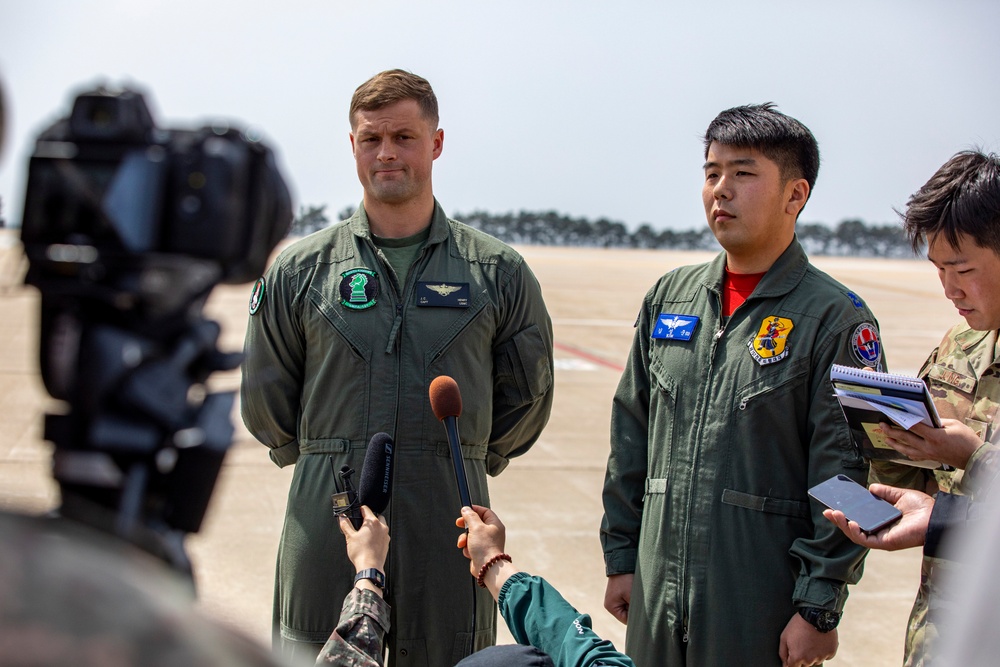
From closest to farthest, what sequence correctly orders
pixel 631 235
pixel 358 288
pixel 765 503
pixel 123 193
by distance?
pixel 123 193 → pixel 765 503 → pixel 358 288 → pixel 631 235

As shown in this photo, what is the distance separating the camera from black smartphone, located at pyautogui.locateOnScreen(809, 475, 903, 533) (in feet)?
7.70

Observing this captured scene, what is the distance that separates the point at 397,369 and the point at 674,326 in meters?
0.87

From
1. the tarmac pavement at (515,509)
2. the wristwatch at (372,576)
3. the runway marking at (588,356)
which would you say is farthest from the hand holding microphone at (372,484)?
the runway marking at (588,356)

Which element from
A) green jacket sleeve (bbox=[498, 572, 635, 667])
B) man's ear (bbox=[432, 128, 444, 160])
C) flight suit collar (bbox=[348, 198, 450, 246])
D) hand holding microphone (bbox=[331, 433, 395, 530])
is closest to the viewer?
green jacket sleeve (bbox=[498, 572, 635, 667])

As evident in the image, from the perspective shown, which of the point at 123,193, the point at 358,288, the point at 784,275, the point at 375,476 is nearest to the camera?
the point at 123,193

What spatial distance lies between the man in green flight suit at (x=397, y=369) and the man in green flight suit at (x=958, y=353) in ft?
4.01

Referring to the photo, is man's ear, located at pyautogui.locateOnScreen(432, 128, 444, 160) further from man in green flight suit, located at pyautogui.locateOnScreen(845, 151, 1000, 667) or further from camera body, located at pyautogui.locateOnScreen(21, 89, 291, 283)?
camera body, located at pyautogui.locateOnScreen(21, 89, 291, 283)

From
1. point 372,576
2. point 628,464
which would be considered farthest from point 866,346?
point 372,576

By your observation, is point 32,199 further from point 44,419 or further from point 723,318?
point 723,318

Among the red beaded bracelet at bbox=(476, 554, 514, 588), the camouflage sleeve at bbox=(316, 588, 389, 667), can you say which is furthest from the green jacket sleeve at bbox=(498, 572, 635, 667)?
the camouflage sleeve at bbox=(316, 588, 389, 667)

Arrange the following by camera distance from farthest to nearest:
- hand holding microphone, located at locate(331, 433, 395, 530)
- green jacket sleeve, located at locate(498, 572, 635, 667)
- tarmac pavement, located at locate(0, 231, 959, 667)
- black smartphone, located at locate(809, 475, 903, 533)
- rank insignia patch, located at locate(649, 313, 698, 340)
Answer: rank insignia patch, located at locate(649, 313, 698, 340)
hand holding microphone, located at locate(331, 433, 395, 530)
black smartphone, located at locate(809, 475, 903, 533)
green jacket sleeve, located at locate(498, 572, 635, 667)
tarmac pavement, located at locate(0, 231, 959, 667)

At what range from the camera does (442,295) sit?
9.97 feet

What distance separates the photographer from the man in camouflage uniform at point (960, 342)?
7.79 feet

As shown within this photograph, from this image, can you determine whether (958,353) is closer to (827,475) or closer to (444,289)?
(827,475)
